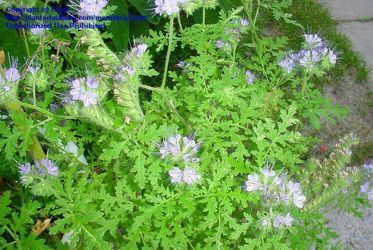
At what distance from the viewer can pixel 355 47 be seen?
295 cm

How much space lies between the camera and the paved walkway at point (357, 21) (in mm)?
2942

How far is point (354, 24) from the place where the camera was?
3080 mm

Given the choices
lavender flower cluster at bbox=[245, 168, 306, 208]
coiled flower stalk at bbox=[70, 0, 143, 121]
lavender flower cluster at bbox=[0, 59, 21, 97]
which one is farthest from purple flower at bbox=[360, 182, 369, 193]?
lavender flower cluster at bbox=[0, 59, 21, 97]

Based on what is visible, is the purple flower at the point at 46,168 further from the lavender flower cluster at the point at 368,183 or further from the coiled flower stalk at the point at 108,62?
the lavender flower cluster at the point at 368,183

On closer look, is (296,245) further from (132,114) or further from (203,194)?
(132,114)

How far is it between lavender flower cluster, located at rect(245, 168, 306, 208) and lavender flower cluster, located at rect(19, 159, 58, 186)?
1.79ft

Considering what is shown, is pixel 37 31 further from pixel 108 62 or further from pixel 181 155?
pixel 181 155

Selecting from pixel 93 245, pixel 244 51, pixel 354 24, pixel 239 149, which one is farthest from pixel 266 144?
pixel 354 24

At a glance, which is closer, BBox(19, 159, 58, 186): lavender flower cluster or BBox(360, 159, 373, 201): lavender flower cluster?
BBox(19, 159, 58, 186): lavender flower cluster

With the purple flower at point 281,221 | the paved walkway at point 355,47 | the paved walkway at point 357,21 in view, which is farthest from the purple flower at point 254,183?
the paved walkway at point 357,21

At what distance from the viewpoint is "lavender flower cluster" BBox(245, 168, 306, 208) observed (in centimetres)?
141

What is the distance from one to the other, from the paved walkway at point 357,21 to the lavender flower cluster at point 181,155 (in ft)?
5.94

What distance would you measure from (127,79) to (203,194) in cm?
41

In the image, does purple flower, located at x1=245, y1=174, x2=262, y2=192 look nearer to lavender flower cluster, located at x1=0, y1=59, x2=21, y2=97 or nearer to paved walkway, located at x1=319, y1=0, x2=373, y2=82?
lavender flower cluster, located at x1=0, y1=59, x2=21, y2=97
